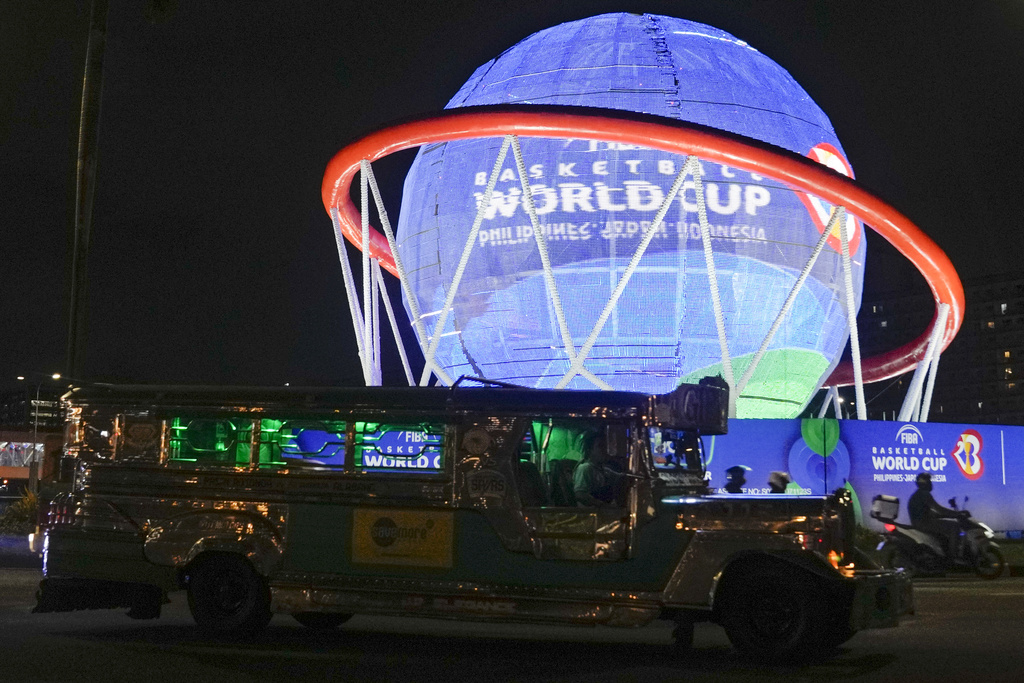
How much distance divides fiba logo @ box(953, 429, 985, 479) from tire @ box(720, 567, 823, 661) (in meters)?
14.8

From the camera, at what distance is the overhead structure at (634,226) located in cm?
2073

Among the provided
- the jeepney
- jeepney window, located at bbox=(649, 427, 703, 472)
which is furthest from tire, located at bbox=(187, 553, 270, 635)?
jeepney window, located at bbox=(649, 427, 703, 472)

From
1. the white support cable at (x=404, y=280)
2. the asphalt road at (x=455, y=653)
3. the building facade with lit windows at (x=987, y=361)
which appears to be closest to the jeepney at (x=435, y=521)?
the asphalt road at (x=455, y=653)

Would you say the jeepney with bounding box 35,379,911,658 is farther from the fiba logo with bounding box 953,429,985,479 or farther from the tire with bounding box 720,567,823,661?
the fiba logo with bounding box 953,429,985,479

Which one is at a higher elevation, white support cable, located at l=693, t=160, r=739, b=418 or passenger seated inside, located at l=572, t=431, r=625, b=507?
white support cable, located at l=693, t=160, r=739, b=418

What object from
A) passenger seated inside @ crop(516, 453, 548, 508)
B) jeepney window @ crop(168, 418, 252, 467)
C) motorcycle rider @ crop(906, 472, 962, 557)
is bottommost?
motorcycle rider @ crop(906, 472, 962, 557)

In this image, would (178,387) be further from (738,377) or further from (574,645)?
(738,377)

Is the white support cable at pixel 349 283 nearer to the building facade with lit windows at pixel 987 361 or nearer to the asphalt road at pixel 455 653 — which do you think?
the asphalt road at pixel 455 653

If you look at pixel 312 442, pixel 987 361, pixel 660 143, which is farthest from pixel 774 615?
pixel 987 361

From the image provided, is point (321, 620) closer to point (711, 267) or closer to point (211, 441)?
point (211, 441)

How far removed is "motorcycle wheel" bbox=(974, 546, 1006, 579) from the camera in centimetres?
1805

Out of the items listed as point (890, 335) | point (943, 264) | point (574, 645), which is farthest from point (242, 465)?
point (890, 335)

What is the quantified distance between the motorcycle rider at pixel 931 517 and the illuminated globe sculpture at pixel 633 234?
4.82m

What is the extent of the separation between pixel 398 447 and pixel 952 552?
1131cm
